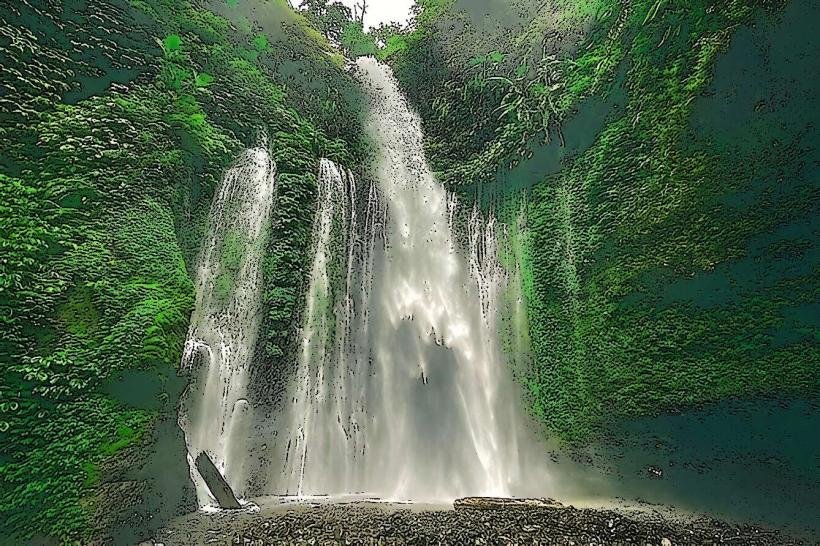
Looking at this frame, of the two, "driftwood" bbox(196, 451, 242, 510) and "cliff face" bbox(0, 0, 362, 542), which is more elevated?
"cliff face" bbox(0, 0, 362, 542)

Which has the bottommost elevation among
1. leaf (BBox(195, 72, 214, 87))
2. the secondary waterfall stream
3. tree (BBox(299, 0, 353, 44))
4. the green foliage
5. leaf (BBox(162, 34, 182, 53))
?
the secondary waterfall stream

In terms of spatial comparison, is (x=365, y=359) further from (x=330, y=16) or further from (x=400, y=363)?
(x=330, y=16)

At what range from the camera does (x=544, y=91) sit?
→ 10.8 metres

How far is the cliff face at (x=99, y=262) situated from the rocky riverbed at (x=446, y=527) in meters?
0.89

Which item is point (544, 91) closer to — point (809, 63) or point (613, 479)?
point (809, 63)

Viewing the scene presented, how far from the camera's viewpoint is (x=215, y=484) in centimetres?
634

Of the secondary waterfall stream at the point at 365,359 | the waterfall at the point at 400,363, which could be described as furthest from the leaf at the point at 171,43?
the waterfall at the point at 400,363

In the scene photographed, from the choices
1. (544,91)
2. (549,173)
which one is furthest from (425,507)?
(544,91)

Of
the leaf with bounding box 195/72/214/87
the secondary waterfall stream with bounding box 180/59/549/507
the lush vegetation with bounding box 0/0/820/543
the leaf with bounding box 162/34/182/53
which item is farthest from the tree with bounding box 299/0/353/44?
the leaf with bounding box 162/34/182/53

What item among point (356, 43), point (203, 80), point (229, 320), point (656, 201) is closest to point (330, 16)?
point (356, 43)

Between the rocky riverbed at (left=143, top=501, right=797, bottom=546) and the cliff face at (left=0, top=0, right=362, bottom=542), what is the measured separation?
888mm

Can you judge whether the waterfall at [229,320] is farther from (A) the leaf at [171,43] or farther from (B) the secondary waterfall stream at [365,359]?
(A) the leaf at [171,43]

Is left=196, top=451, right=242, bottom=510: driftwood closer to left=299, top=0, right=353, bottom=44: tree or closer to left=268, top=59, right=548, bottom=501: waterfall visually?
left=268, top=59, right=548, bottom=501: waterfall

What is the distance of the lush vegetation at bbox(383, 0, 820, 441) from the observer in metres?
6.56
